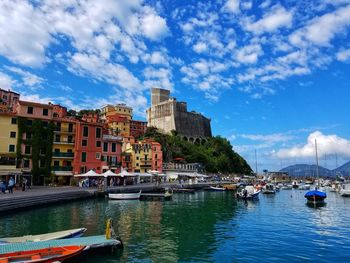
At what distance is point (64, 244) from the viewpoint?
51.3 ft

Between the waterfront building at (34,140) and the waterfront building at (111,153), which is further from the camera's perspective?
the waterfront building at (111,153)

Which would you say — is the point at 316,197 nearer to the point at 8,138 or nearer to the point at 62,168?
the point at 62,168

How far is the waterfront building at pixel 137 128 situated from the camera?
130325mm

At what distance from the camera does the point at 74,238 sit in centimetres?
1733

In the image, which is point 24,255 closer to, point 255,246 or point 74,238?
point 74,238

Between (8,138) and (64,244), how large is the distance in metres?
40.3

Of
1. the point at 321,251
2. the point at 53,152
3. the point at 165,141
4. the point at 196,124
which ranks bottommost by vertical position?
the point at 321,251

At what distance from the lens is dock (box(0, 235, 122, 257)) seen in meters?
14.5

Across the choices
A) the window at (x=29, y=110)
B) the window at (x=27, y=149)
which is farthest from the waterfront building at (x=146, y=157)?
the window at (x=29, y=110)

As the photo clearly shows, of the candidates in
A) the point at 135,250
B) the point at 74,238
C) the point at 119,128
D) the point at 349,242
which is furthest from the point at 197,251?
the point at 119,128

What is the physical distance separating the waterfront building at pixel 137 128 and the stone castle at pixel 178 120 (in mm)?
13068

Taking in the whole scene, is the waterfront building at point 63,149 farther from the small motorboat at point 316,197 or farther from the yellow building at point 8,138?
the small motorboat at point 316,197

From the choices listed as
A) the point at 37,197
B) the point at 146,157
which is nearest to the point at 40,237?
the point at 37,197

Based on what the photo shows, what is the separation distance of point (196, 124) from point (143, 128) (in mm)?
28043
